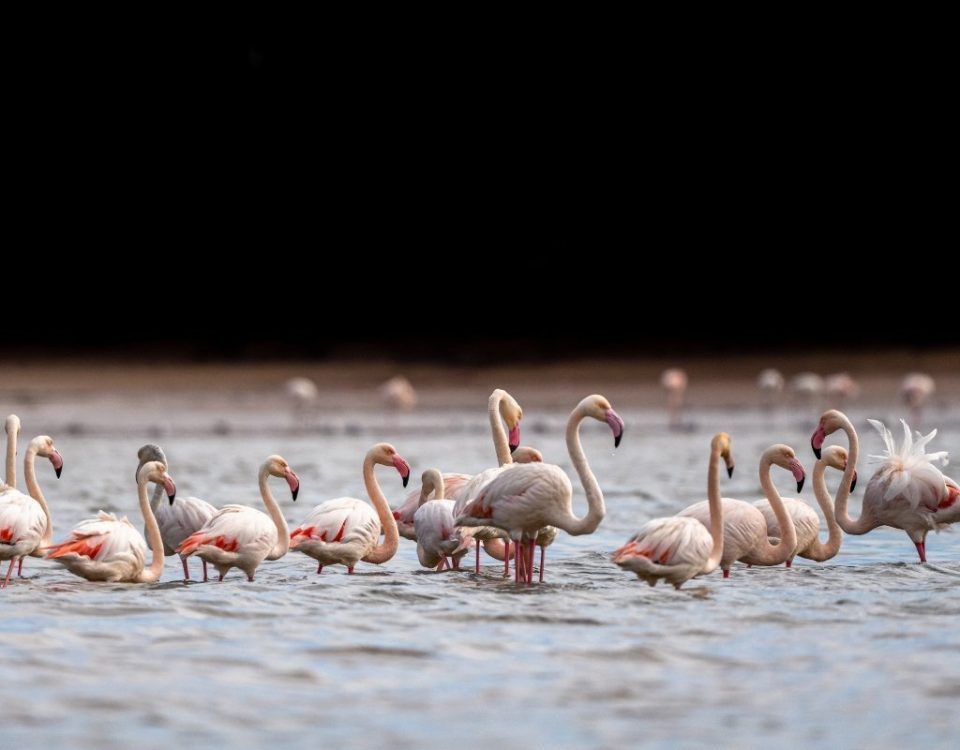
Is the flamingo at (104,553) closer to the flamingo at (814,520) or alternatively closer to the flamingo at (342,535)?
the flamingo at (342,535)

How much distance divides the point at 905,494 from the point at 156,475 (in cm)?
384

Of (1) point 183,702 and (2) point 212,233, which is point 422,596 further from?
(2) point 212,233

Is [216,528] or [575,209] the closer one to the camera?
[216,528]

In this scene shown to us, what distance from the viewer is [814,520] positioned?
29.4 feet

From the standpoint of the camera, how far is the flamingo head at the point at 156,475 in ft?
28.2

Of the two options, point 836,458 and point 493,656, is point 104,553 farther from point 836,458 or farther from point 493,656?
point 836,458

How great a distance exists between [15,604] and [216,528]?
103 cm

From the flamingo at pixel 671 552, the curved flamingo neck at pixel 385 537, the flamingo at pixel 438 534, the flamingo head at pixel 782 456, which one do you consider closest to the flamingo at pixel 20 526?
the curved flamingo neck at pixel 385 537

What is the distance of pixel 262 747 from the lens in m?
5.19

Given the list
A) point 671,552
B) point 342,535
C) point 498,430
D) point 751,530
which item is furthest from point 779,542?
point 342,535

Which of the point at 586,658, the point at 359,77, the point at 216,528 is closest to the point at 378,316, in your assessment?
the point at 359,77

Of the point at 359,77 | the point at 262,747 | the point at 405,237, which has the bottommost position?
the point at 262,747

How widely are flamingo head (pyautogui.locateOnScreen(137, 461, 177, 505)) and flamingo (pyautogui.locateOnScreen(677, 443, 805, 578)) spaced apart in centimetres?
250

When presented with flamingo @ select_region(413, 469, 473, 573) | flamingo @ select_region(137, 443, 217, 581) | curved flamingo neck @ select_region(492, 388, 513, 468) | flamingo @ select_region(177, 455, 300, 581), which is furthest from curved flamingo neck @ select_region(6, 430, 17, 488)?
curved flamingo neck @ select_region(492, 388, 513, 468)
